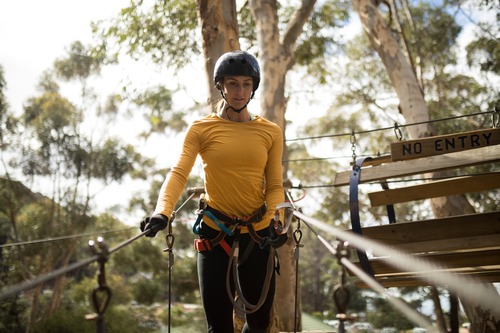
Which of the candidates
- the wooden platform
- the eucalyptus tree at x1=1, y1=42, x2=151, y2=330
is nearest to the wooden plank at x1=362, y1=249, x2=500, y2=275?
the wooden platform

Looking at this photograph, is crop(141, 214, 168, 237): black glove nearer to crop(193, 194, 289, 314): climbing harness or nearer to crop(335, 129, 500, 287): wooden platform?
crop(193, 194, 289, 314): climbing harness

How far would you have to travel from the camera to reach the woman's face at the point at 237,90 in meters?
2.96

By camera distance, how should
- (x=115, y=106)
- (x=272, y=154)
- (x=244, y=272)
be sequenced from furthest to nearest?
(x=115, y=106) → (x=272, y=154) → (x=244, y=272)

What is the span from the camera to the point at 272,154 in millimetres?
3104

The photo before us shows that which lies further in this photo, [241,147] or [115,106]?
[115,106]

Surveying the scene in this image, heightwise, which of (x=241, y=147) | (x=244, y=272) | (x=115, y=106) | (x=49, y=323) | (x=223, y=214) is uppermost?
(x=115, y=106)

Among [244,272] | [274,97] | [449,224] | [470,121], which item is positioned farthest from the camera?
[470,121]

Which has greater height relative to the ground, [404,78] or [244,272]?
[404,78]

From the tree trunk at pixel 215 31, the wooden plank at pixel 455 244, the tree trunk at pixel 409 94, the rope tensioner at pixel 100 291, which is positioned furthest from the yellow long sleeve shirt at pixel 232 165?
the tree trunk at pixel 409 94

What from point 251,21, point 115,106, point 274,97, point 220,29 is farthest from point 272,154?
point 115,106

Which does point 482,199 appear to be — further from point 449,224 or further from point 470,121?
point 449,224

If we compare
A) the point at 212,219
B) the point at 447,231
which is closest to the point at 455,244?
the point at 447,231

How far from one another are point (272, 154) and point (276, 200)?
0.30m

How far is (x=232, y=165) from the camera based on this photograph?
9.56 ft
